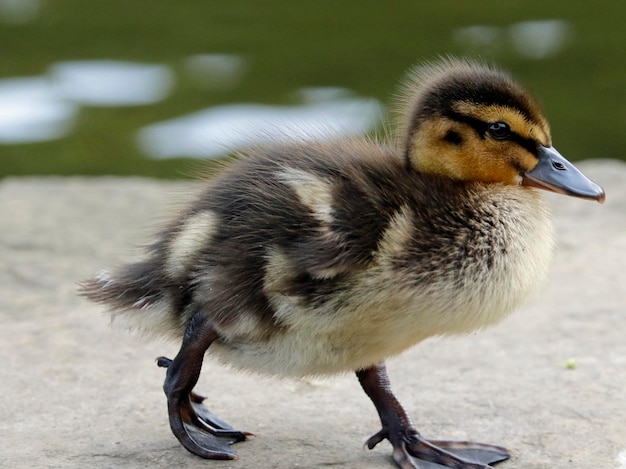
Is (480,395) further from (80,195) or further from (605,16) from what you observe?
(605,16)

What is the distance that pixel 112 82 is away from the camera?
730 centimetres

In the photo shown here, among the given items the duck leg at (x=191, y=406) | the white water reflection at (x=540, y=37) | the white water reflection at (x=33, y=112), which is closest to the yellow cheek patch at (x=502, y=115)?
the duck leg at (x=191, y=406)

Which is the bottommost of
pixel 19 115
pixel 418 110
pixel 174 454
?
pixel 19 115

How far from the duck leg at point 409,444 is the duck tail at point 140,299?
0.48 meters

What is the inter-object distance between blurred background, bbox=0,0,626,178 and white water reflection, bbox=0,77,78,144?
0.01m

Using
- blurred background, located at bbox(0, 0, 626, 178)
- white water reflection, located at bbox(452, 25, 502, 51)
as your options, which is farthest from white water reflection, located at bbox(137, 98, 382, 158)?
white water reflection, located at bbox(452, 25, 502, 51)

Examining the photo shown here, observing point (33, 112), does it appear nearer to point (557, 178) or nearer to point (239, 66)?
point (239, 66)

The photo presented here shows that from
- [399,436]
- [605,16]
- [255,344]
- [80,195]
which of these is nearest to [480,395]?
[399,436]

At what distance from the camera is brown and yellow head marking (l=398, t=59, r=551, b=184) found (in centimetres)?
283

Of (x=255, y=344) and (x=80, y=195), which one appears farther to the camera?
(x=80, y=195)

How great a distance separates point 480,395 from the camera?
3.33m

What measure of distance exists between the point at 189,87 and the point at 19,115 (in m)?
0.95

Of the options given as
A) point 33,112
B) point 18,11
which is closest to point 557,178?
point 33,112

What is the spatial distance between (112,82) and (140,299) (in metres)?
4.49
